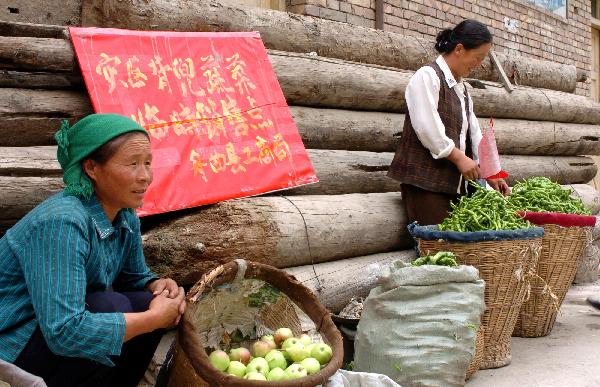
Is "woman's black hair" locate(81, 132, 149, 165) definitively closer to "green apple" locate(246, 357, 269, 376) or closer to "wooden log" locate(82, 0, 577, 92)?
"green apple" locate(246, 357, 269, 376)

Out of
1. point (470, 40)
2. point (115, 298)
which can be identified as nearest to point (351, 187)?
point (470, 40)

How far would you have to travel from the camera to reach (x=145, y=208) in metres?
3.66

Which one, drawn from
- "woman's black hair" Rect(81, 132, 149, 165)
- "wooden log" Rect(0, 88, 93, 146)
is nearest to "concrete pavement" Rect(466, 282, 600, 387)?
"woman's black hair" Rect(81, 132, 149, 165)

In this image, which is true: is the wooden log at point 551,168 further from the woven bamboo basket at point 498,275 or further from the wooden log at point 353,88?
the woven bamboo basket at point 498,275

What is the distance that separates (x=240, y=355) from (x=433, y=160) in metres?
2.11

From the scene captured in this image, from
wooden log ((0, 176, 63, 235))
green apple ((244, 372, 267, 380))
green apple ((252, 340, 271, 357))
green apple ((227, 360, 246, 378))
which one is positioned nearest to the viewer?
green apple ((244, 372, 267, 380))

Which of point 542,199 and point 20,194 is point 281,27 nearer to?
point 542,199

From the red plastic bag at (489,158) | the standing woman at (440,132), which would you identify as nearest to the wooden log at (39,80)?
the standing woman at (440,132)

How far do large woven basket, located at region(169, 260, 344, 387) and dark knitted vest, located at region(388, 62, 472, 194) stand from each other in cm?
165

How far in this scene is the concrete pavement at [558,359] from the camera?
377cm

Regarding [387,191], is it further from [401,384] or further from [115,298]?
[115,298]

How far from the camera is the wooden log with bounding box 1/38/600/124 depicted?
16.6ft

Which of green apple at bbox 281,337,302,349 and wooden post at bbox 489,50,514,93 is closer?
green apple at bbox 281,337,302,349

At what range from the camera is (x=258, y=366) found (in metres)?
2.85
